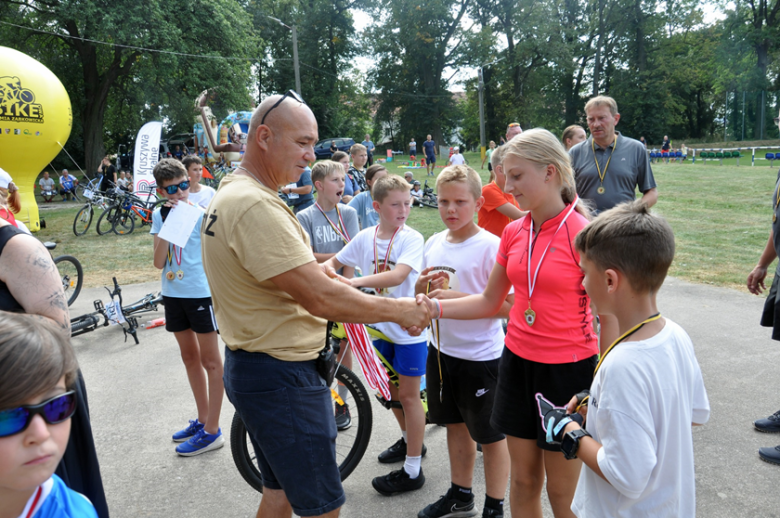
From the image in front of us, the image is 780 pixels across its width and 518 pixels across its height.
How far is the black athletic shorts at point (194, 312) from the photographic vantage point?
3947 mm

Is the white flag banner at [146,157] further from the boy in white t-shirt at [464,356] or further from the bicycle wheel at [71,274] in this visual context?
the boy in white t-shirt at [464,356]

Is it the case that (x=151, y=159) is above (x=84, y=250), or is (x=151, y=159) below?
above

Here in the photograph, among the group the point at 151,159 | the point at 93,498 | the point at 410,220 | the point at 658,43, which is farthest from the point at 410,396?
the point at 658,43

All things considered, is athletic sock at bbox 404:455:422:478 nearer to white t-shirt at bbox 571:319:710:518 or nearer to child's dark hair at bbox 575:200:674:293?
white t-shirt at bbox 571:319:710:518

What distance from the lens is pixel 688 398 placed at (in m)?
1.68

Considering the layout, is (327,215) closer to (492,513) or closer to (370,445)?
(370,445)

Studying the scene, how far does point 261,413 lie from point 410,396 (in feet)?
4.56

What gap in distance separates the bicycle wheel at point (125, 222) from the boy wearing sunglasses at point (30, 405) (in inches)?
600

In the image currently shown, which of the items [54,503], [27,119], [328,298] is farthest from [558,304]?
[27,119]

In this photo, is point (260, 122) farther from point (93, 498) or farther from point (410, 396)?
point (410, 396)

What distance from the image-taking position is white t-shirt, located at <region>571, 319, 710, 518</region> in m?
1.58

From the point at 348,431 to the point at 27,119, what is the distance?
12.3 metres

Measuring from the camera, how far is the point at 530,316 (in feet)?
7.89

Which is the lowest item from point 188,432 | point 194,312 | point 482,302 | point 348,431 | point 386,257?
point 188,432
